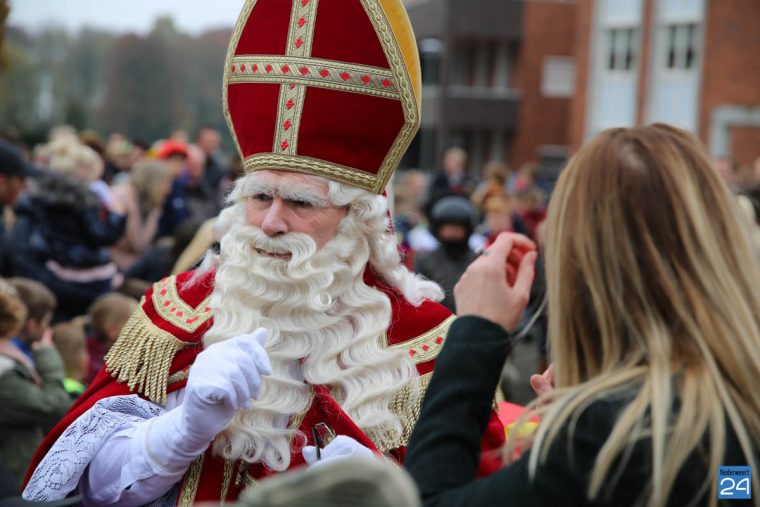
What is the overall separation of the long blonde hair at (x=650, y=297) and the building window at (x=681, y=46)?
979 inches

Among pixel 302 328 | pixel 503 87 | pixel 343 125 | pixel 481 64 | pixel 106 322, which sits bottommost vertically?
pixel 106 322

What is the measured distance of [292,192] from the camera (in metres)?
2.88

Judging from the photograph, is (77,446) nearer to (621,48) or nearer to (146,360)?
(146,360)

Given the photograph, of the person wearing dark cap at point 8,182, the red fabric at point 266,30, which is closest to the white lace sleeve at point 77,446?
the red fabric at point 266,30

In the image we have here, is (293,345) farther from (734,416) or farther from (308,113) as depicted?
(734,416)

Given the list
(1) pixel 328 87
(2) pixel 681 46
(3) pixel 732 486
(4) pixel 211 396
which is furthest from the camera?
(2) pixel 681 46

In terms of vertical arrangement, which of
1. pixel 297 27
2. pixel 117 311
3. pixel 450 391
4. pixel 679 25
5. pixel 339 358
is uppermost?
pixel 679 25

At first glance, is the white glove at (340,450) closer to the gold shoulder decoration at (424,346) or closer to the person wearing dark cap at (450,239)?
the gold shoulder decoration at (424,346)

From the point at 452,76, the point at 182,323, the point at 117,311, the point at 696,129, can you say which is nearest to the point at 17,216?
the point at 117,311

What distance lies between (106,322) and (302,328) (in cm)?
240

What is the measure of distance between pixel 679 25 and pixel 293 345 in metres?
24.5

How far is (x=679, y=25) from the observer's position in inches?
1003

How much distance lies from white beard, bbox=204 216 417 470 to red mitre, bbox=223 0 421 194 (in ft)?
0.80

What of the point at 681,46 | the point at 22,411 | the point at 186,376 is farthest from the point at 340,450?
the point at 681,46
